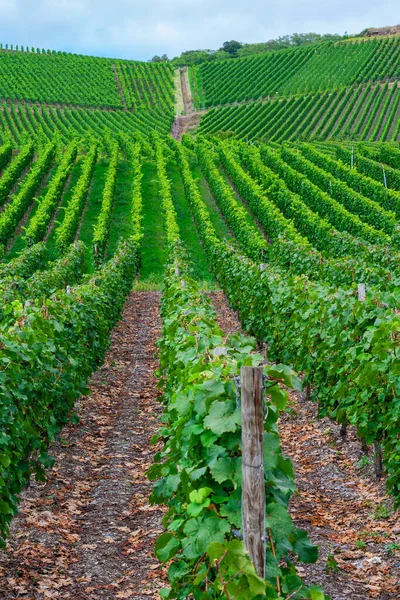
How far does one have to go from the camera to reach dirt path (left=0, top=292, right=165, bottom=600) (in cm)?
611

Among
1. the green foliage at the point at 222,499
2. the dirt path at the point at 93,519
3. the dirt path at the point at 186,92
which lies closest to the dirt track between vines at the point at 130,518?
the dirt path at the point at 93,519

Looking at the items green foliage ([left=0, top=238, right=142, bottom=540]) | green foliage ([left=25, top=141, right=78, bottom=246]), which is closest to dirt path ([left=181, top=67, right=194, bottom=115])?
green foliage ([left=25, top=141, right=78, bottom=246])

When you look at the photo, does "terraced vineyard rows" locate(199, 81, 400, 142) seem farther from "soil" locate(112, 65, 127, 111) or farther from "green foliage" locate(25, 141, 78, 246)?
"green foliage" locate(25, 141, 78, 246)

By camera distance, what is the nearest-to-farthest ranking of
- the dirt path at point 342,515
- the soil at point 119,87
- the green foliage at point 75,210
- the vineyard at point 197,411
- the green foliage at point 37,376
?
1. the vineyard at point 197,411
2. the dirt path at point 342,515
3. the green foliage at point 37,376
4. the green foliage at point 75,210
5. the soil at point 119,87

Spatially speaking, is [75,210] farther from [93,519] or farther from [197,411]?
[197,411]

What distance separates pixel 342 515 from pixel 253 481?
14.1 ft

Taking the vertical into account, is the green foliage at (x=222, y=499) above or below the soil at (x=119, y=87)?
below

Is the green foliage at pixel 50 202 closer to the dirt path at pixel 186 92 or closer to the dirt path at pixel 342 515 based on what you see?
the dirt path at pixel 342 515

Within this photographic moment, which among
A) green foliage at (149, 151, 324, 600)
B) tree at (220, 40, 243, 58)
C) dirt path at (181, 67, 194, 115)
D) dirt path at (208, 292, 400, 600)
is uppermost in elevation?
tree at (220, 40, 243, 58)

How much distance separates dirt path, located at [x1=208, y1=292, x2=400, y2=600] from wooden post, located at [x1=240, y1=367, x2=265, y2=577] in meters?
2.47

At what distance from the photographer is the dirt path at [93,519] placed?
6.11 metres

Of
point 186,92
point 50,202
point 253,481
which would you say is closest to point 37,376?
point 253,481

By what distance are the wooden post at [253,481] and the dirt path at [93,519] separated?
106 inches

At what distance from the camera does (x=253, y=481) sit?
3.58 meters
